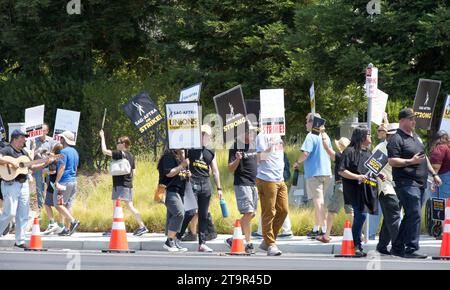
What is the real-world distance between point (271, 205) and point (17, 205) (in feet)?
13.0

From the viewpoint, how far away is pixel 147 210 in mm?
18000

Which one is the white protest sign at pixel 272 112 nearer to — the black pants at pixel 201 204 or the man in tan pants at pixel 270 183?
the man in tan pants at pixel 270 183

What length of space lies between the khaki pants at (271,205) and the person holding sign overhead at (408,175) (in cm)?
163

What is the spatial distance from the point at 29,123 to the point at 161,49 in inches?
368

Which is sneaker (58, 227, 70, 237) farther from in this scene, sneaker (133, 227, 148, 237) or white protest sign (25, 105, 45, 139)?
white protest sign (25, 105, 45, 139)

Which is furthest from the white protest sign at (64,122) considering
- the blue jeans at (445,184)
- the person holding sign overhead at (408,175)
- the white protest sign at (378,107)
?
the person holding sign overhead at (408,175)

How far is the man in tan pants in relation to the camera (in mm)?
13898

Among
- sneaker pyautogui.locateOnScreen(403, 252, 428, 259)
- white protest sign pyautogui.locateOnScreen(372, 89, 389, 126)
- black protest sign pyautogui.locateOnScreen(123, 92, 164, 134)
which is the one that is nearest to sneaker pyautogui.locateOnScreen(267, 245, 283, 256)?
sneaker pyautogui.locateOnScreen(403, 252, 428, 259)

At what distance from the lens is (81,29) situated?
29.2 m

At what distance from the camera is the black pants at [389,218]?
44.3 feet

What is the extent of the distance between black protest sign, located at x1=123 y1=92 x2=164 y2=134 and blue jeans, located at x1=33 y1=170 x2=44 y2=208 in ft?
11.3

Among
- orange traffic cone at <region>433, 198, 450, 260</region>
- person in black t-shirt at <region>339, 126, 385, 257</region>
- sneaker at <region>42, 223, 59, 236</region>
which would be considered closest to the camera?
orange traffic cone at <region>433, 198, 450, 260</region>
